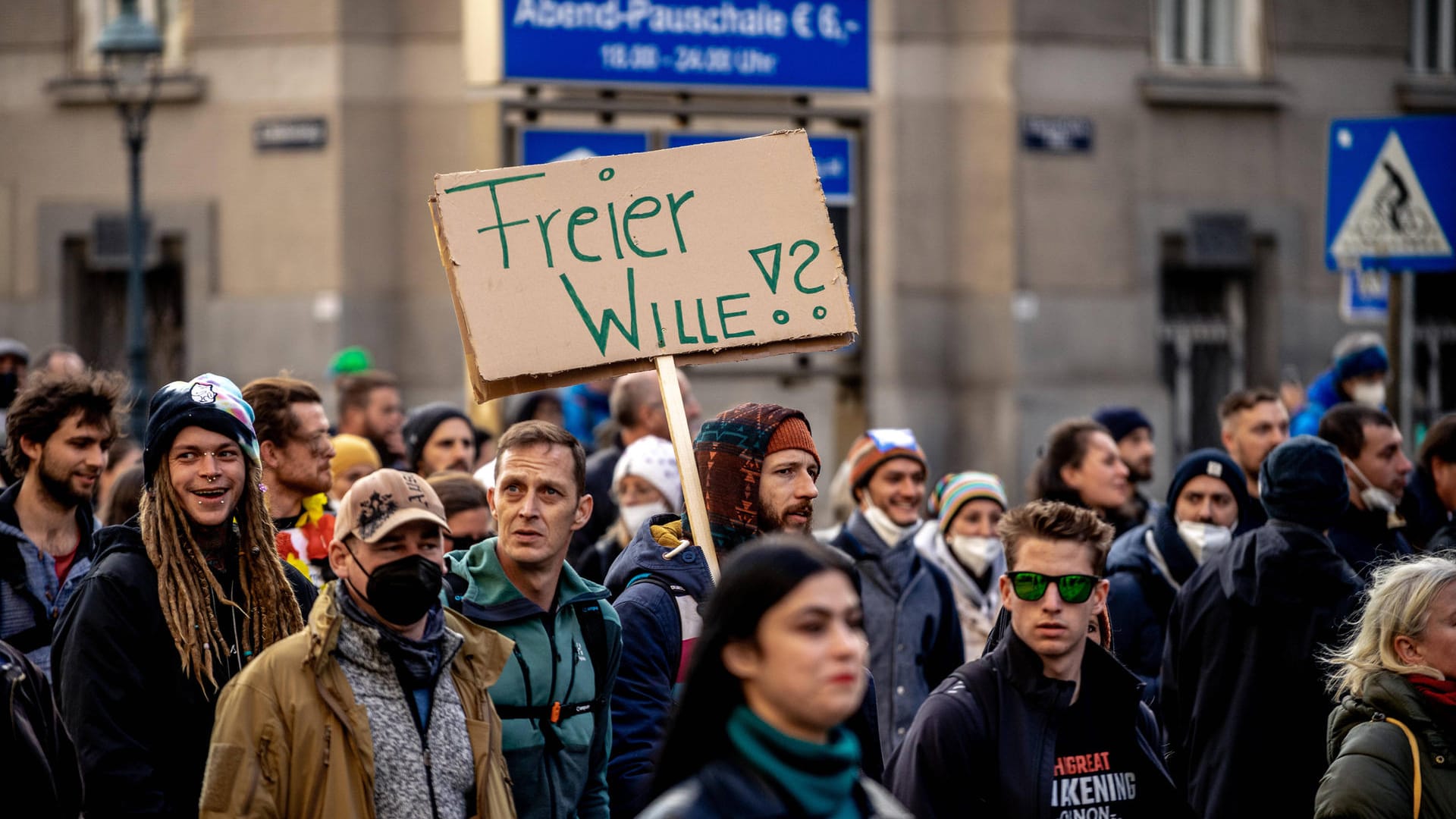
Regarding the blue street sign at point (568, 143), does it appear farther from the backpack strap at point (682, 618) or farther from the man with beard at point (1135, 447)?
the backpack strap at point (682, 618)

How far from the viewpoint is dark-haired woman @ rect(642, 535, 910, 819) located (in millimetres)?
2789

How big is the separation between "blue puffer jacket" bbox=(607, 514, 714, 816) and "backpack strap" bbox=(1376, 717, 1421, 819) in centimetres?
172

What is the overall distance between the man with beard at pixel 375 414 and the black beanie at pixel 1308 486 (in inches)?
163

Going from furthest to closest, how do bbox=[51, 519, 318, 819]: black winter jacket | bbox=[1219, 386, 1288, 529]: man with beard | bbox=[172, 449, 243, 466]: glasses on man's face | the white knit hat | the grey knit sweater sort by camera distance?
bbox=[1219, 386, 1288, 529]: man with beard → the white knit hat → bbox=[172, 449, 243, 466]: glasses on man's face → bbox=[51, 519, 318, 819]: black winter jacket → the grey knit sweater

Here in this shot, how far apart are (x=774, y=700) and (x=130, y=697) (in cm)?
191

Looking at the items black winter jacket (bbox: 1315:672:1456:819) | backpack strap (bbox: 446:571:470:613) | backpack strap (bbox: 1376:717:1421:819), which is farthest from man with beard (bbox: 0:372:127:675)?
backpack strap (bbox: 1376:717:1421:819)

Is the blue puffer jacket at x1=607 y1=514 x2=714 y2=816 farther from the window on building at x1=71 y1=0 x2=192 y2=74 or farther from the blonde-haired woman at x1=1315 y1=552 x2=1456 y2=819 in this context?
the window on building at x1=71 y1=0 x2=192 y2=74

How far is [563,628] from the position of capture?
14.5 feet

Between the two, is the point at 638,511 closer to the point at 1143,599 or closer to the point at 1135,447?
the point at 1143,599

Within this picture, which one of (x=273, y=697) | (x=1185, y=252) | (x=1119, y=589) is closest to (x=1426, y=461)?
(x=1119, y=589)

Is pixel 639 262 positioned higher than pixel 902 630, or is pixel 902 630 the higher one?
pixel 639 262

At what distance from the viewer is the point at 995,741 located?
4.26 meters

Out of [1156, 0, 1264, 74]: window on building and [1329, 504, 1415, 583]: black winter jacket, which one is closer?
[1329, 504, 1415, 583]: black winter jacket

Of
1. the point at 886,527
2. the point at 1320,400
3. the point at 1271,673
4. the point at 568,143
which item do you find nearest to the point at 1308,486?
the point at 1271,673
